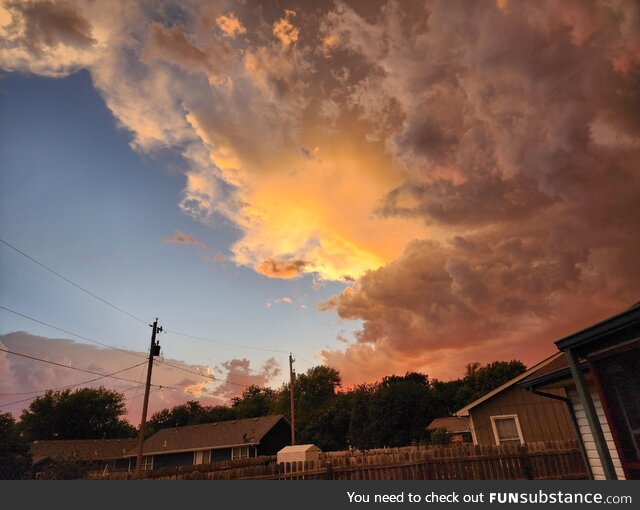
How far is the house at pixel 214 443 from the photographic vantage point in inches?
1571

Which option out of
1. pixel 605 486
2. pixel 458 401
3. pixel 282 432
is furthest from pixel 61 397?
pixel 605 486

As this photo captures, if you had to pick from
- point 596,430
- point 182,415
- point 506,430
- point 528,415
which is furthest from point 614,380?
point 182,415

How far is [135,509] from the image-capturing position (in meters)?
6.37

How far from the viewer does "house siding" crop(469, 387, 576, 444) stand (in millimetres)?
15469

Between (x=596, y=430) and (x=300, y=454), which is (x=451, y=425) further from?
(x=596, y=430)

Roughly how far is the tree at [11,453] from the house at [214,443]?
56.8 ft

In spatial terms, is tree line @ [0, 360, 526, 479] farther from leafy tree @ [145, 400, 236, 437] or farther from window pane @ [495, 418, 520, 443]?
window pane @ [495, 418, 520, 443]

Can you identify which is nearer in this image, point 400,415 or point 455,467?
point 455,467

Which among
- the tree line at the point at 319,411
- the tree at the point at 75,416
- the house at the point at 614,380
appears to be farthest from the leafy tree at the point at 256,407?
the house at the point at 614,380

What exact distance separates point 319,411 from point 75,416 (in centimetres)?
5490

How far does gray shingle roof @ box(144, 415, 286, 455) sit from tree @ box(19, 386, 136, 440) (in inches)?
1571

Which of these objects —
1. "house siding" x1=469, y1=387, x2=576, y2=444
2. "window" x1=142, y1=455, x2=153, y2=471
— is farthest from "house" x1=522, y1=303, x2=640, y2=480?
"window" x1=142, y1=455, x2=153, y2=471

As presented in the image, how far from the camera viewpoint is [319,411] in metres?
52.3

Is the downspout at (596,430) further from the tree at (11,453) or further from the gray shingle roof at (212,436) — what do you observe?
the gray shingle roof at (212,436)
